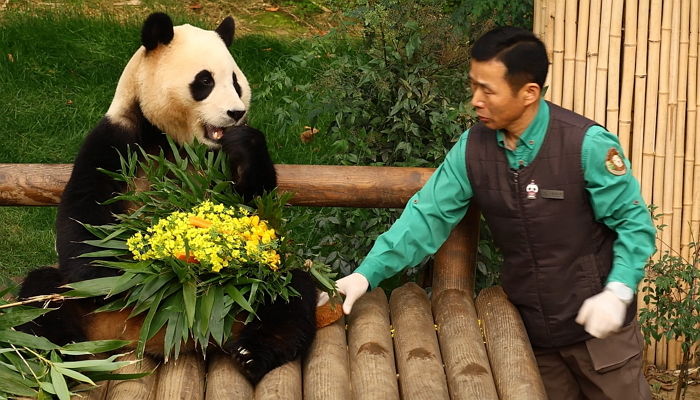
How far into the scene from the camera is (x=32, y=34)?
6.44m

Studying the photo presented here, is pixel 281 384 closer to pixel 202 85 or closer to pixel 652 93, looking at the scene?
pixel 202 85

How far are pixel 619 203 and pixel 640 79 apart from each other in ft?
4.87

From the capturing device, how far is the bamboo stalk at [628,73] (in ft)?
14.1

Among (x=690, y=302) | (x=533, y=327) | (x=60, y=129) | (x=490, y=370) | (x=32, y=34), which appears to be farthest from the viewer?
(x=32, y=34)

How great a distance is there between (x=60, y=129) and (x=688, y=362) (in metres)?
3.56

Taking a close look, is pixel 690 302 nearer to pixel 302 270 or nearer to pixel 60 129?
pixel 302 270

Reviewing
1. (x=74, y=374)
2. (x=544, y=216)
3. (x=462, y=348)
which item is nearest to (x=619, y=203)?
(x=544, y=216)

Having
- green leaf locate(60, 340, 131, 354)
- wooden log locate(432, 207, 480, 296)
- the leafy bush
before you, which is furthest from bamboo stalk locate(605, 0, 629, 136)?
green leaf locate(60, 340, 131, 354)

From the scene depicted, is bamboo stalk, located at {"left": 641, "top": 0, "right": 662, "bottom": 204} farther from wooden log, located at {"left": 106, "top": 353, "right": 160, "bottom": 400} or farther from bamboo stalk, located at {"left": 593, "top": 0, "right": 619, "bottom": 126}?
wooden log, located at {"left": 106, "top": 353, "right": 160, "bottom": 400}

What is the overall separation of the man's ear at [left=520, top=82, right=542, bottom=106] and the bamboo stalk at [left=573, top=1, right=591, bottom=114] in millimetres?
1366

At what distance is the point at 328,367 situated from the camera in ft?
9.75

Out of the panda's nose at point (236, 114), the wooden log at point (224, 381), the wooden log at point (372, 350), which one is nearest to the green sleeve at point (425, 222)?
the wooden log at point (372, 350)

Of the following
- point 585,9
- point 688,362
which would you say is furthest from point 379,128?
point 688,362

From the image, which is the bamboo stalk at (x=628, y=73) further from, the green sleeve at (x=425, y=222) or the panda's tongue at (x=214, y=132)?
the panda's tongue at (x=214, y=132)
